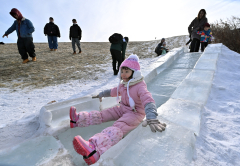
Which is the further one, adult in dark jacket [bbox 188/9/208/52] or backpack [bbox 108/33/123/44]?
adult in dark jacket [bbox 188/9/208/52]

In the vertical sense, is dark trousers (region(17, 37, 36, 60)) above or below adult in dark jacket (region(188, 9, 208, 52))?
below

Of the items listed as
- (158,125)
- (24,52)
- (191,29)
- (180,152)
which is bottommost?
(180,152)

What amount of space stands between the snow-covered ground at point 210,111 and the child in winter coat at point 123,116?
505 mm

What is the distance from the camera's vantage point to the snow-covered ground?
Answer: 1284mm

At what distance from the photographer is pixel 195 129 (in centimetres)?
144

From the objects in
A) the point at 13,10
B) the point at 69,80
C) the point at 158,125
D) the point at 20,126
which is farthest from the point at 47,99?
the point at 13,10

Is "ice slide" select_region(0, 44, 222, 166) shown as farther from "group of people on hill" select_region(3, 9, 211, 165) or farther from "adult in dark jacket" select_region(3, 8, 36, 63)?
"adult in dark jacket" select_region(3, 8, 36, 63)

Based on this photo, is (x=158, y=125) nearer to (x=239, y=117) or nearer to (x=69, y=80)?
(x=239, y=117)

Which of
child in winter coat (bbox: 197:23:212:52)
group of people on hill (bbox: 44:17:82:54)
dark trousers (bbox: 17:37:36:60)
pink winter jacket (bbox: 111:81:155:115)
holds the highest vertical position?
group of people on hill (bbox: 44:17:82:54)

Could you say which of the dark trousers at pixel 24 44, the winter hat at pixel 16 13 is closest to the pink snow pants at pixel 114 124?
the dark trousers at pixel 24 44

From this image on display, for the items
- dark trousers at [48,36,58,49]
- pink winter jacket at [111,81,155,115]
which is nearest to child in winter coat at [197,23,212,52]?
pink winter jacket at [111,81,155,115]

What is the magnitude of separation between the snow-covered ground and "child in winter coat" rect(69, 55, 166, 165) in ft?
1.66

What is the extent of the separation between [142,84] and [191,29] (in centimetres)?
542

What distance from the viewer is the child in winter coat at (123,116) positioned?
125cm
